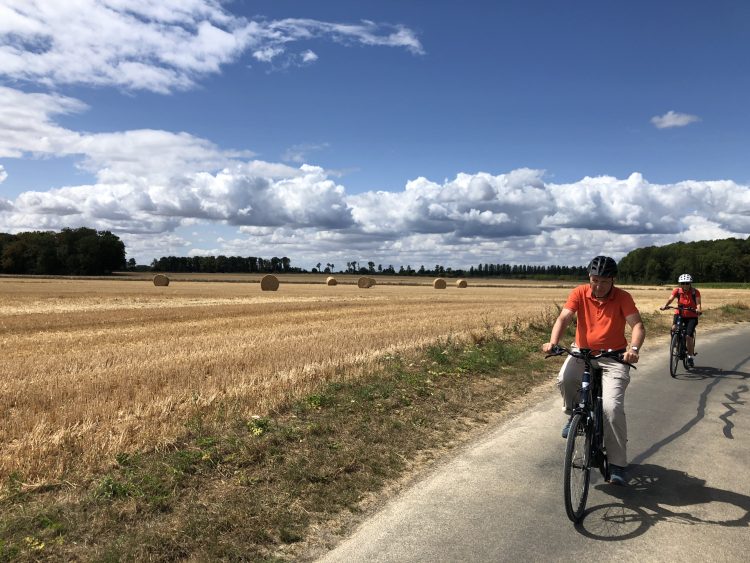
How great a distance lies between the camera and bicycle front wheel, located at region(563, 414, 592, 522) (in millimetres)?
4785

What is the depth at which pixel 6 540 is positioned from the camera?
4.21 m

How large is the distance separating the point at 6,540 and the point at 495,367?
9.20 m

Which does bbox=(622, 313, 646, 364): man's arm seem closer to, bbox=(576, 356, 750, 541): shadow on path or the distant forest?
bbox=(576, 356, 750, 541): shadow on path

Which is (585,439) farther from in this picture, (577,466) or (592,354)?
(592,354)

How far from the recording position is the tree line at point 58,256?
116 m

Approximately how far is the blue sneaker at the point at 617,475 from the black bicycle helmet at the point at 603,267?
184 centimetres

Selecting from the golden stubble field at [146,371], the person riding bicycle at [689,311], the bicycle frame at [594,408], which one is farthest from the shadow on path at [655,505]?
the person riding bicycle at [689,311]

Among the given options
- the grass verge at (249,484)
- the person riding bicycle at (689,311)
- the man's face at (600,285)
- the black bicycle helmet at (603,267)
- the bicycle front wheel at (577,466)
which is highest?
the black bicycle helmet at (603,267)

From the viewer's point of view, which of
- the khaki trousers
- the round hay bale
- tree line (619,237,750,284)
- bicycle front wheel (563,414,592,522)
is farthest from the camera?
tree line (619,237,750,284)

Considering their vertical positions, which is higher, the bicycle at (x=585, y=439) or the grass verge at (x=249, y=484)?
the bicycle at (x=585, y=439)

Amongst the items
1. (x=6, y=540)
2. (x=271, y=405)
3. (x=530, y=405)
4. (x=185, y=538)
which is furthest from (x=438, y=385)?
(x=6, y=540)

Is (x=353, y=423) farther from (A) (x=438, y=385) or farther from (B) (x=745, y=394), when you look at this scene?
(B) (x=745, y=394)

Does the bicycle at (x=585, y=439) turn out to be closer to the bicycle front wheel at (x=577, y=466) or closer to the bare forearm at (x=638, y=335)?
the bicycle front wheel at (x=577, y=466)

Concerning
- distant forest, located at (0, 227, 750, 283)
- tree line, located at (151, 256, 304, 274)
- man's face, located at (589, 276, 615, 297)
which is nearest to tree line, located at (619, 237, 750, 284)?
distant forest, located at (0, 227, 750, 283)
